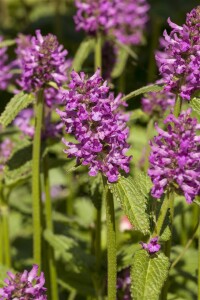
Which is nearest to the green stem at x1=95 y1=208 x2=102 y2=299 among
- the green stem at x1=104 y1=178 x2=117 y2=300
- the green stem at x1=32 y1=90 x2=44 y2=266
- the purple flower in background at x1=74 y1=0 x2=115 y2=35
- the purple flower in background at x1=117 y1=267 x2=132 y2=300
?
the purple flower in background at x1=117 y1=267 x2=132 y2=300

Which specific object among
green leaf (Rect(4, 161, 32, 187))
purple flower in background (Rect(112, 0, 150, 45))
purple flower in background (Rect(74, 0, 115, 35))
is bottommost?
green leaf (Rect(4, 161, 32, 187))

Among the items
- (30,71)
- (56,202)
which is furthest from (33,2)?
(30,71)

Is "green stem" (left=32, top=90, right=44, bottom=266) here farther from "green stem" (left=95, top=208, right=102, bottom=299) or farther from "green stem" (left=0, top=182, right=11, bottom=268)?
"green stem" (left=0, top=182, right=11, bottom=268)

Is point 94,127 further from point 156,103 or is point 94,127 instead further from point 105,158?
point 156,103

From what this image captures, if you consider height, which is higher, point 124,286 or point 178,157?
point 178,157

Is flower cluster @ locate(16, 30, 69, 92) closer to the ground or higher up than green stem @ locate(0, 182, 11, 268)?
higher up

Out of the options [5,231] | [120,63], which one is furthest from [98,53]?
[5,231]
